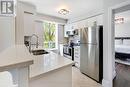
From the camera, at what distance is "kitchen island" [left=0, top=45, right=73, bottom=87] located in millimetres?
653

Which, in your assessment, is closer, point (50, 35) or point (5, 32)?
point (5, 32)

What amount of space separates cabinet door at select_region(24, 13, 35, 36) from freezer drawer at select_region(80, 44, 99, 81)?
2049mm

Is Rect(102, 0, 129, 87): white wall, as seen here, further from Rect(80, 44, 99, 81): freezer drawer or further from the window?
the window

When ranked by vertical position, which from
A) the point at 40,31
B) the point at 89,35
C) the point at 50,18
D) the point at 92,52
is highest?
the point at 50,18

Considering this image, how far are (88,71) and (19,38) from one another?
8.65 feet

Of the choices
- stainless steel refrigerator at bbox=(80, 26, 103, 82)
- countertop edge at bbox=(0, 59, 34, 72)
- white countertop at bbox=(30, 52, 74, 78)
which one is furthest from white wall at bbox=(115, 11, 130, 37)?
countertop edge at bbox=(0, 59, 34, 72)

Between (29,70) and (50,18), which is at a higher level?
(50,18)

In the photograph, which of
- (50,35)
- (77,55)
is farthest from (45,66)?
(50,35)

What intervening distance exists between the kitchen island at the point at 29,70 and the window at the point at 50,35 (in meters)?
5.32

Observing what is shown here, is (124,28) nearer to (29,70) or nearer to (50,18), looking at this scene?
(50,18)

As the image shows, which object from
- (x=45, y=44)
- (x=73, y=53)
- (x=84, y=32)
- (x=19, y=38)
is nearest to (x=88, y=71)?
(x=84, y=32)

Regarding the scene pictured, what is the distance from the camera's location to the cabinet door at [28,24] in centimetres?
442

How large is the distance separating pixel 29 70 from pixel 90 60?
3541 mm

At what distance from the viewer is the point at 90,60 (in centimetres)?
415
